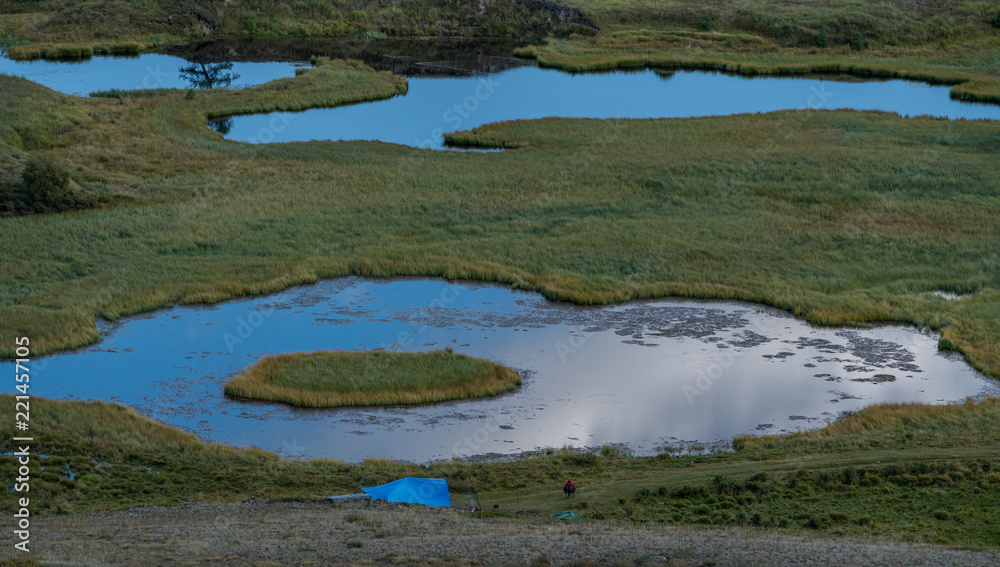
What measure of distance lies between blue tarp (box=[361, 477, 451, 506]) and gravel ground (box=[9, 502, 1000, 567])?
122cm

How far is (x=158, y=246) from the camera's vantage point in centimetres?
4391

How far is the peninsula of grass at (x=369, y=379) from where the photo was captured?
31.3 metres

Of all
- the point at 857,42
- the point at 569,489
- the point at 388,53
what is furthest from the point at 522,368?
the point at 857,42

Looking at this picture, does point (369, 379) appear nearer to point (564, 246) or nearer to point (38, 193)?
point (564, 246)

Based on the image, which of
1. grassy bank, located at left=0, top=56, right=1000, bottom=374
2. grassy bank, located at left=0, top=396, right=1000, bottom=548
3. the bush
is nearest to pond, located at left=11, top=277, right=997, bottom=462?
grassy bank, located at left=0, top=56, right=1000, bottom=374

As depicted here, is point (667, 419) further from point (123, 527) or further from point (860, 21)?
point (860, 21)

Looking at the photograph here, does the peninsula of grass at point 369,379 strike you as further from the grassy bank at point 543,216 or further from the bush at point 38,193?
the bush at point 38,193

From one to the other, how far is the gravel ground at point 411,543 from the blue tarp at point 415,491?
1224 millimetres

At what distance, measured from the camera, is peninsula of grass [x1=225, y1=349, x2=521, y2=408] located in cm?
3128

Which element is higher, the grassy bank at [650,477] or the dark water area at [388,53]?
the dark water area at [388,53]

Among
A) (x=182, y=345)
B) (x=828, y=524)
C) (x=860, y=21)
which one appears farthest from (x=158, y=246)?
(x=860, y=21)

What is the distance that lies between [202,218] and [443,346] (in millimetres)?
17655

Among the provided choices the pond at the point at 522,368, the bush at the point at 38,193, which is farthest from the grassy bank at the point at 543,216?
the bush at the point at 38,193

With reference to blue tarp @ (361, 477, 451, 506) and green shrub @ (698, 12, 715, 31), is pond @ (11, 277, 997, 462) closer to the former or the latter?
blue tarp @ (361, 477, 451, 506)
